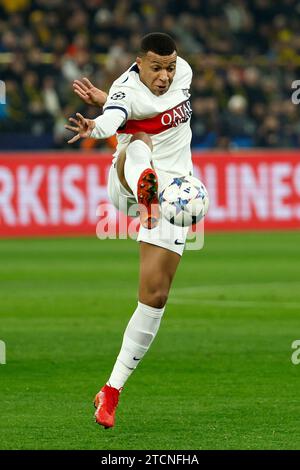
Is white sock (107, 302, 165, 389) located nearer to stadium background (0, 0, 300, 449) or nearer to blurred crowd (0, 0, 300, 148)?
stadium background (0, 0, 300, 449)

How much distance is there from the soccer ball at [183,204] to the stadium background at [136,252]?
1261 millimetres

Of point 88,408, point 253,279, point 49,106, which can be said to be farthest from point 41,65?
point 88,408

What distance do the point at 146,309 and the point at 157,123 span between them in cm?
126

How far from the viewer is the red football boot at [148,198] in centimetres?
734

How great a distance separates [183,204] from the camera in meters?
7.45

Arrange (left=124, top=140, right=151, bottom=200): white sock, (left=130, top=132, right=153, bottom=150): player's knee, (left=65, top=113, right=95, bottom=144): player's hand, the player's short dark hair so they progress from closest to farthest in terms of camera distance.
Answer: (left=65, top=113, right=95, bottom=144): player's hand
(left=124, top=140, right=151, bottom=200): white sock
the player's short dark hair
(left=130, top=132, right=153, bottom=150): player's knee

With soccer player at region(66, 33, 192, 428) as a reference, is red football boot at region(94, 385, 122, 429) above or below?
below

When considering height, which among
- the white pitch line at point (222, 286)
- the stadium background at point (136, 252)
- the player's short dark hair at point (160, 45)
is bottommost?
the white pitch line at point (222, 286)

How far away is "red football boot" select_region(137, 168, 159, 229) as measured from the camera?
7336 mm

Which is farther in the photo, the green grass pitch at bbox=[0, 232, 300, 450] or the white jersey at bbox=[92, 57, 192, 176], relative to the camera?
the white jersey at bbox=[92, 57, 192, 176]

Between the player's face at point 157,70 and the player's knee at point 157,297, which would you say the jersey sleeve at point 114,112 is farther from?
the player's knee at point 157,297

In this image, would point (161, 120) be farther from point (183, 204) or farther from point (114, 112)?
point (183, 204)

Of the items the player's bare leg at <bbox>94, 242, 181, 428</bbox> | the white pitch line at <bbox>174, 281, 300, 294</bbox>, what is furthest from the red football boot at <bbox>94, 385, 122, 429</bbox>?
the white pitch line at <bbox>174, 281, 300, 294</bbox>

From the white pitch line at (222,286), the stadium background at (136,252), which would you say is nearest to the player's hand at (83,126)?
the stadium background at (136,252)
